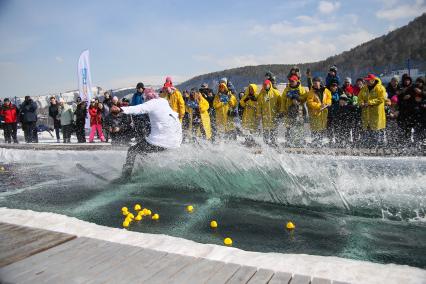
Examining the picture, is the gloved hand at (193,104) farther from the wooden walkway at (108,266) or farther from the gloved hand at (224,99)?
the wooden walkway at (108,266)

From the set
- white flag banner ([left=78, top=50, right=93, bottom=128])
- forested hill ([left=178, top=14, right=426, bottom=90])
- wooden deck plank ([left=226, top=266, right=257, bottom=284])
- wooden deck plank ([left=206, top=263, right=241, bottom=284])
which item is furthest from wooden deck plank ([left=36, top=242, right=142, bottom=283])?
forested hill ([left=178, top=14, right=426, bottom=90])

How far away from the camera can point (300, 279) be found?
2777 mm

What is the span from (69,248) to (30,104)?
48.5 feet

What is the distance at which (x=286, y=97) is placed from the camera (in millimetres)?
10688

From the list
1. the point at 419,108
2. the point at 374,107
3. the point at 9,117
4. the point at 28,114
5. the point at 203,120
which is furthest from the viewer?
the point at 9,117

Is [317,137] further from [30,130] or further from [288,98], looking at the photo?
[30,130]

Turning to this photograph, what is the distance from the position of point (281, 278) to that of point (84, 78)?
17939mm

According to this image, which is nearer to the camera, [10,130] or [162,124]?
[162,124]

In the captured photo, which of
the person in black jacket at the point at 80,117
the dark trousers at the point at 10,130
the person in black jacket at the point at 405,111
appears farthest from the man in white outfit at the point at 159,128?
the dark trousers at the point at 10,130

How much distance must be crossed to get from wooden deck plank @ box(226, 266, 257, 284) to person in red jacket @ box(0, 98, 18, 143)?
16557 millimetres

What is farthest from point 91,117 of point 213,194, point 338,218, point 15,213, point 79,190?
point 338,218

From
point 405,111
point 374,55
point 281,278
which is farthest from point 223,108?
point 374,55

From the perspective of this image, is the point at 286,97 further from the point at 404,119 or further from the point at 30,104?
the point at 30,104

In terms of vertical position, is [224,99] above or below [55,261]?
above
